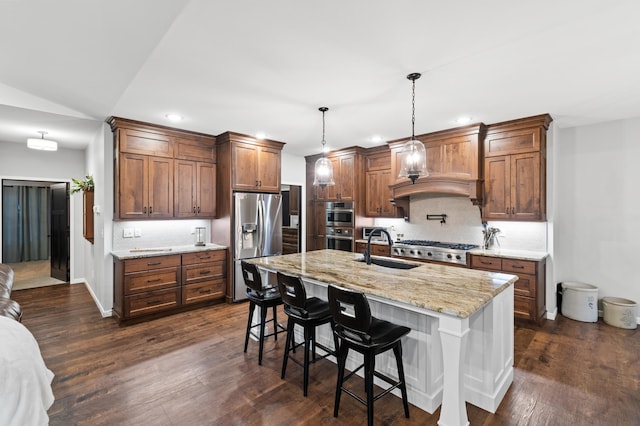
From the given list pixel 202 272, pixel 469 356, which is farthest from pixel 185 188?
pixel 469 356

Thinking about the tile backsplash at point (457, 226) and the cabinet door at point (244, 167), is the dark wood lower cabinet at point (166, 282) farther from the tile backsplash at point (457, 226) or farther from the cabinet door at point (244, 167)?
the tile backsplash at point (457, 226)

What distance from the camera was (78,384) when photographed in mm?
2510

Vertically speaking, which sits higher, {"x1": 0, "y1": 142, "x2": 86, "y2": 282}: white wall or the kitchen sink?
{"x1": 0, "y1": 142, "x2": 86, "y2": 282}: white wall

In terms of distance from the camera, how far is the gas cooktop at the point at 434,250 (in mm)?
4254

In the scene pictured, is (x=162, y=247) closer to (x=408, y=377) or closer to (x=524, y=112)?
(x=408, y=377)

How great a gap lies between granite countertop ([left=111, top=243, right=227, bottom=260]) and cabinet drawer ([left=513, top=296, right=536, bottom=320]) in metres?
4.10

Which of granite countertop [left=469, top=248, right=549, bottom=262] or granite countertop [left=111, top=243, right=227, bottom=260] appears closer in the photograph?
granite countertop [left=469, top=248, right=549, bottom=262]

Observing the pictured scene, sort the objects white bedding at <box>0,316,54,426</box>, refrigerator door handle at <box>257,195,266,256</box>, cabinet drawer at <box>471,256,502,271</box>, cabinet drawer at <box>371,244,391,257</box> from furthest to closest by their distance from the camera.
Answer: cabinet drawer at <box>371,244,391,257</box> → refrigerator door handle at <box>257,195,266,256</box> → cabinet drawer at <box>471,256,502,271</box> → white bedding at <box>0,316,54,426</box>

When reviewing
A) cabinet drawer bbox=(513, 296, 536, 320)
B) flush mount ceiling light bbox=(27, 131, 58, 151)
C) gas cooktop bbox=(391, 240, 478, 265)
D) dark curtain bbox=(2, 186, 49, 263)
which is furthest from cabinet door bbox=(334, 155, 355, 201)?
dark curtain bbox=(2, 186, 49, 263)

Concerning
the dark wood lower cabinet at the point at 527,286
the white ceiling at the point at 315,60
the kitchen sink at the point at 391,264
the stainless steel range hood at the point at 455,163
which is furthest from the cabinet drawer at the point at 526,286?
the white ceiling at the point at 315,60

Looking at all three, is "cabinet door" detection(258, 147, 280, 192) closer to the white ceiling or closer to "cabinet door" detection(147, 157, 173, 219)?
the white ceiling

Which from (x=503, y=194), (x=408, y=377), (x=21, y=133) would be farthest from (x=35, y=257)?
(x=503, y=194)

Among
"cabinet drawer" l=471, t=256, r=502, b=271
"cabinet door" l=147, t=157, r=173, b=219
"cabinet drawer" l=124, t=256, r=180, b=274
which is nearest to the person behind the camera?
"cabinet drawer" l=124, t=256, r=180, b=274

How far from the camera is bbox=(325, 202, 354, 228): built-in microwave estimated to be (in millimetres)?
5734
